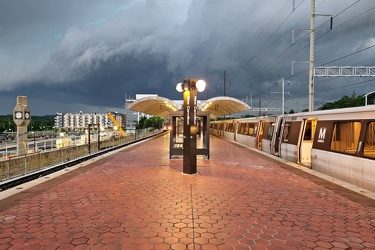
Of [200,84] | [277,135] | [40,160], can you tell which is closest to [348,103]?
[277,135]

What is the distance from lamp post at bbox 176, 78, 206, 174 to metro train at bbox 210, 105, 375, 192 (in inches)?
186

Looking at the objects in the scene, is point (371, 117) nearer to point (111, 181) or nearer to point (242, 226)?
Result: point (242, 226)

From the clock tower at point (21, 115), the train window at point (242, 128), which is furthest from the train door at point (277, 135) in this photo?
the clock tower at point (21, 115)

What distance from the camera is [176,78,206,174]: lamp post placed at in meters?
9.41

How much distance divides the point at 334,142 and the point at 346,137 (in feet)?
2.16

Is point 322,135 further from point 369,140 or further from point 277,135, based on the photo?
point 277,135

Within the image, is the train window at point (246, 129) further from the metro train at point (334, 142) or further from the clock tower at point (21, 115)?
the clock tower at point (21, 115)

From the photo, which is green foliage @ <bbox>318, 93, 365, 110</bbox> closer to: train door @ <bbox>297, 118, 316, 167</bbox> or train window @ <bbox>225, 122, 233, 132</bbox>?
train window @ <bbox>225, 122, 233, 132</bbox>

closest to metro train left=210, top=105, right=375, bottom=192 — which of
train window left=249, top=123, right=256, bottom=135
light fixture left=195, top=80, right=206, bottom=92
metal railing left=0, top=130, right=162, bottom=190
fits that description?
light fixture left=195, top=80, right=206, bottom=92

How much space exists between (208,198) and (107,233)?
2717 millimetres

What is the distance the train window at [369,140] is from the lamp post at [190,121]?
16.7ft

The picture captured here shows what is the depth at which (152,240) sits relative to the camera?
13.8 feet

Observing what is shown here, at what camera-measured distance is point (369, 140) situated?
7.72 m

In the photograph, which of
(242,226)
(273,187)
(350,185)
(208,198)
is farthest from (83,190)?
(350,185)
